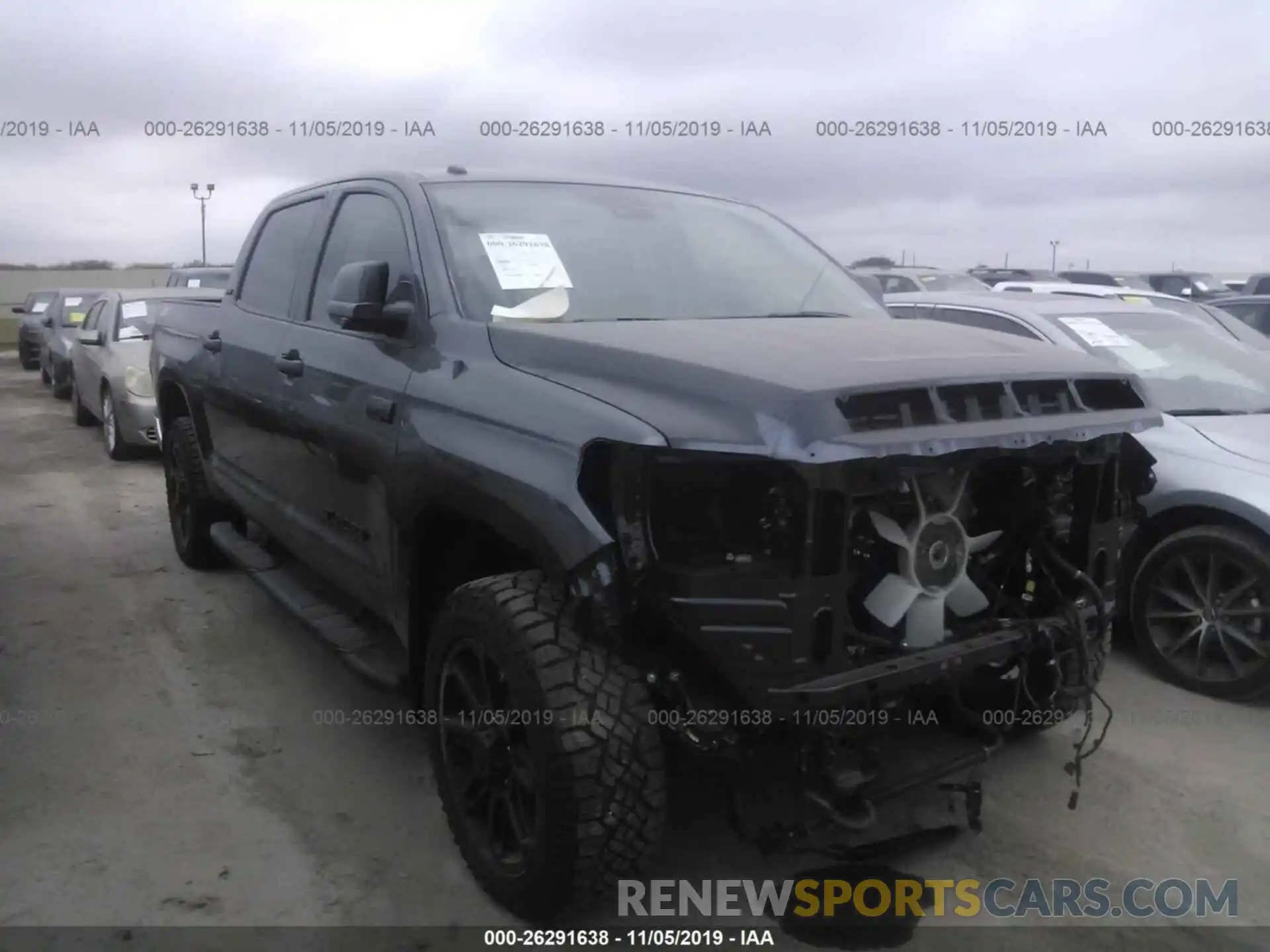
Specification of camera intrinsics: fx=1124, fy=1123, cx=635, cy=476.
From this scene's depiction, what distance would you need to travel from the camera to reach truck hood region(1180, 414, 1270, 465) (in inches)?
177

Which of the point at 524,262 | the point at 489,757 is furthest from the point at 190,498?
the point at 489,757

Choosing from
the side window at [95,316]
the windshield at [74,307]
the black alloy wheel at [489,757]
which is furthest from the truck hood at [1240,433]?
the windshield at [74,307]

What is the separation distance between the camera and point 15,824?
3.45 metres

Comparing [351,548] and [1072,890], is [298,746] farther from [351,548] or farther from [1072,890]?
[1072,890]

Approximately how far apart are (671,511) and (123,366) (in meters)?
8.52

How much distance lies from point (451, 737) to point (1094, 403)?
6.43ft

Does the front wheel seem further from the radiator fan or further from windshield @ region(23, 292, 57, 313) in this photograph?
windshield @ region(23, 292, 57, 313)

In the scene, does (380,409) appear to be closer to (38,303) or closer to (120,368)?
(120,368)

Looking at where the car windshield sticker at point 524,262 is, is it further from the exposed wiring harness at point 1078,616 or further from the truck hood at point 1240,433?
the truck hood at point 1240,433

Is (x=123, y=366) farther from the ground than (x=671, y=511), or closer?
closer

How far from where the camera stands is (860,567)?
2.77 meters

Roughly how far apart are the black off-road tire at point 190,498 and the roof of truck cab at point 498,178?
207 centimetres

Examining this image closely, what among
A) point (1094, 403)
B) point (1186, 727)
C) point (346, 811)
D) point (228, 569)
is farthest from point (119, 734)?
point (1186, 727)

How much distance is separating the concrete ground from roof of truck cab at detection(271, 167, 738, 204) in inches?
77.7
